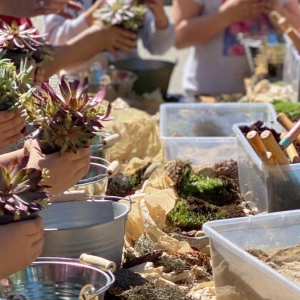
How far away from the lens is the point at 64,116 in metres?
1.37

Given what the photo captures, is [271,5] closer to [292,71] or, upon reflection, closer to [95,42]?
[292,71]

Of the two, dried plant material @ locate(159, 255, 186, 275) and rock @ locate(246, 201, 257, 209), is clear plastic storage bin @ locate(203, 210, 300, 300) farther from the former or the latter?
rock @ locate(246, 201, 257, 209)

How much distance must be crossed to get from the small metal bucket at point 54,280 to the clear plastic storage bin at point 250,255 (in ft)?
0.70

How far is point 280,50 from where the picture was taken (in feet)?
10.8

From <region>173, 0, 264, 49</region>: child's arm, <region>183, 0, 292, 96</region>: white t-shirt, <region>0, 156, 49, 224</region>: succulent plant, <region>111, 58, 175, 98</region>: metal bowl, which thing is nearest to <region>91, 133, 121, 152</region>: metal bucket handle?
<region>0, 156, 49, 224</region>: succulent plant

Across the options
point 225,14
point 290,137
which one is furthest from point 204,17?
point 290,137

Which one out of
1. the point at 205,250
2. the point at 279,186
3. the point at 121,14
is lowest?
the point at 205,250

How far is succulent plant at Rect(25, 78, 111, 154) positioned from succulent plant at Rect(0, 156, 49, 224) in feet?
0.54

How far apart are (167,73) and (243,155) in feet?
4.66

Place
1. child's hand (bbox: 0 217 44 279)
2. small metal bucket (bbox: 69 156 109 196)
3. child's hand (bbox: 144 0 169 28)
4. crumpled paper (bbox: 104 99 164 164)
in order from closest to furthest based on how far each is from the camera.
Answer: child's hand (bbox: 0 217 44 279), small metal bucket (bbox: 69 156 109 196), crumpled paper (bbox: 104 99 164 164), child's hand (bbox: 144 0 169 28)

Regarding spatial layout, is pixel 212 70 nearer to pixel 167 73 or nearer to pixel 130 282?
pixel 167 73

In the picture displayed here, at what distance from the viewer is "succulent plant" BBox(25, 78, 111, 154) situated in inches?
54.0

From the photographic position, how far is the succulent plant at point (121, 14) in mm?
2941

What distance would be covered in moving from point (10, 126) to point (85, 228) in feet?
0.81
